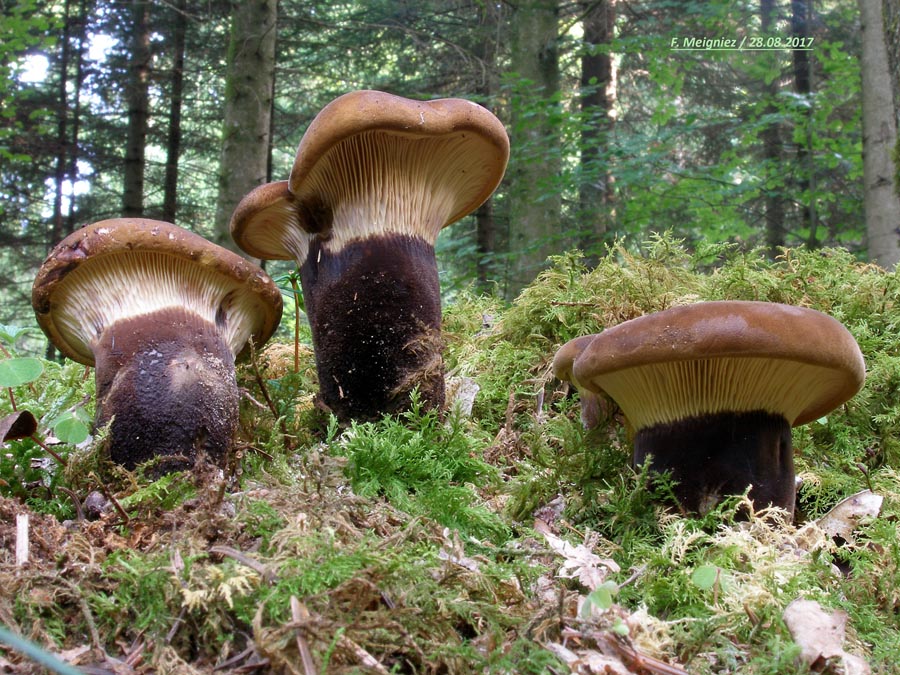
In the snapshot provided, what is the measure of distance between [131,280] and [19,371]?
0.46 metres

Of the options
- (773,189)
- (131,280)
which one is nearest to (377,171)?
(131,280)

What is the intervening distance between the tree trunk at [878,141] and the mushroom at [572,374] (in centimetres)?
602

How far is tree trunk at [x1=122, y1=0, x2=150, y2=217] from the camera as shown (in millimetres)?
9547

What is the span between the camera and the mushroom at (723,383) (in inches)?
70.4

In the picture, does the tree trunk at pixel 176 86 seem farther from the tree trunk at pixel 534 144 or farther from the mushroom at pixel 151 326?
the mushroom at pixel 151 326

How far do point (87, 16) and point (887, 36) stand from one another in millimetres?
12607

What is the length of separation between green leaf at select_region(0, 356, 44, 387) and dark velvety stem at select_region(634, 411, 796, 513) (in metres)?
2.06

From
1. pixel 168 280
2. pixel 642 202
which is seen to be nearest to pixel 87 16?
pixel 642 202

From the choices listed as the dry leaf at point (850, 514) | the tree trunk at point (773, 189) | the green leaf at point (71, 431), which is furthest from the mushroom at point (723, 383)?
the tree trunk at point (773, 189)

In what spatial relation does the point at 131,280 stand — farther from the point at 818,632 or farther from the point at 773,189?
the point at 773,189

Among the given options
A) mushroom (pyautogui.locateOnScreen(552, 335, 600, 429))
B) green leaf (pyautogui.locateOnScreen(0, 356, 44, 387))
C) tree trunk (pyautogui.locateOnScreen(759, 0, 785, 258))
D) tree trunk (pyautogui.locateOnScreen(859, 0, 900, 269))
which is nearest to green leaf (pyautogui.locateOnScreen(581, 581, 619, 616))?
mushroom (pyautogui.locateOnScreen(552, 335, 600, 429))

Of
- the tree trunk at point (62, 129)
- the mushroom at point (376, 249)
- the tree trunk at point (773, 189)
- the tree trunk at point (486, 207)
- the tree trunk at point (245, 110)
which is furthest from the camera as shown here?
the tree trunk at point (773, 189)

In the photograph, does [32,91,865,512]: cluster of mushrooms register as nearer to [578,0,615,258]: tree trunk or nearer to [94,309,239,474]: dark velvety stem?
[94,309,239,474]: dark velvety stem

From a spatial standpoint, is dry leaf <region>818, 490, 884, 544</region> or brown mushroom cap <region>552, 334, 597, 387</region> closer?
dry leaf <region>818, 490, 884, 544</region>
